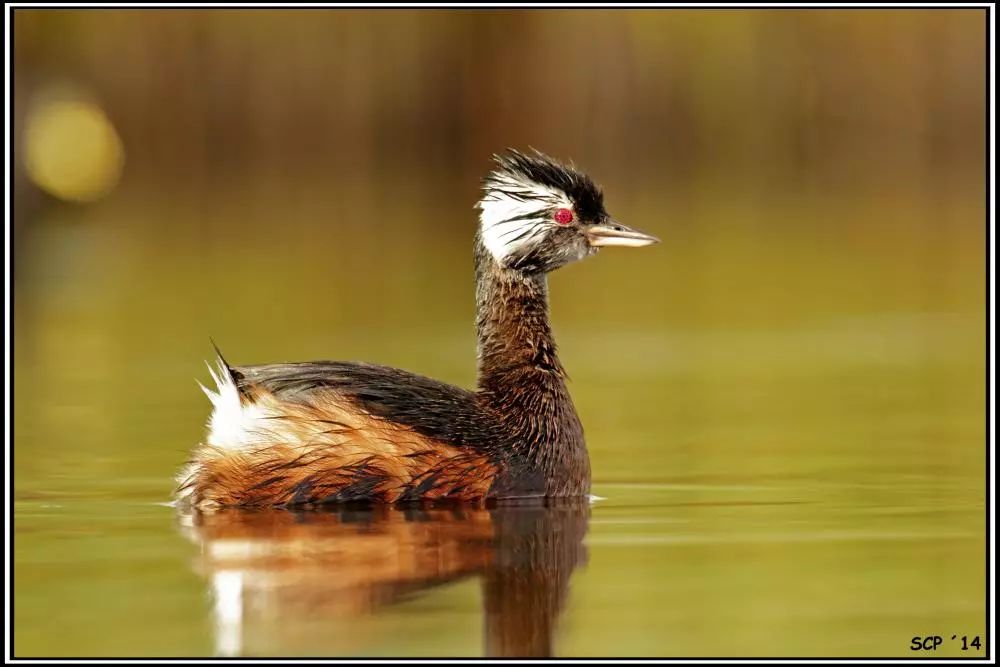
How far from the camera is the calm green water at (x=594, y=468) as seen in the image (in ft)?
20.2

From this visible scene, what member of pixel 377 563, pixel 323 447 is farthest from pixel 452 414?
pixel 377 563

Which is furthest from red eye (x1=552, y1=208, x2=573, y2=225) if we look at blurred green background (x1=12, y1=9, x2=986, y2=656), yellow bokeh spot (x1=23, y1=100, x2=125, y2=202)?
yellow bokeh spot (x1=23, y1=100, x2=125, y2=202)

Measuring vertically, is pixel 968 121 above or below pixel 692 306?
above

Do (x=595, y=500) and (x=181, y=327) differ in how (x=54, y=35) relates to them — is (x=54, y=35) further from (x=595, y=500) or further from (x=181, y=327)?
(x=595, y=500)

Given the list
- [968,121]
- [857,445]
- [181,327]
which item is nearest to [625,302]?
[181,327]

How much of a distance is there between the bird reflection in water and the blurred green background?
116 mm

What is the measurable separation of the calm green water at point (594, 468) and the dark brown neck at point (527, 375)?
284 mm

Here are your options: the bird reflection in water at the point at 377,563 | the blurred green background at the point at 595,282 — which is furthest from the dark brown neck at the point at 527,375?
the blurred green background at the point at 595,282

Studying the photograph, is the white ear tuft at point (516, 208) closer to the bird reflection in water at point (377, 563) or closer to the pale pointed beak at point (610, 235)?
the pale pointed beak at point (610, 235)

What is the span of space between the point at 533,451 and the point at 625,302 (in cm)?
878

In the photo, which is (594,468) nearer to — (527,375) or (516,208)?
(527,375)

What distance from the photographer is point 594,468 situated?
30.6 feet

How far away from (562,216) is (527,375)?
0.73 meters

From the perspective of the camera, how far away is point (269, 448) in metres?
8.01
